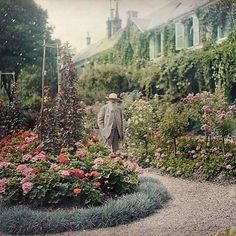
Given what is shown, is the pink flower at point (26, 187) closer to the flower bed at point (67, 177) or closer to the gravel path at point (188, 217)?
the flower bed at point (67, 177)

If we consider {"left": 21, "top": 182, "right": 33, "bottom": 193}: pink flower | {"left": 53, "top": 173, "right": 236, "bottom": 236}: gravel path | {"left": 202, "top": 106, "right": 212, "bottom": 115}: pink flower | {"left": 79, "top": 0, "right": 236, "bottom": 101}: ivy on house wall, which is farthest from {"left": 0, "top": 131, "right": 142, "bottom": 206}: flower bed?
{"left": 79, "top": 0, "right": 236, "bottom": 101}: ivy on house wall

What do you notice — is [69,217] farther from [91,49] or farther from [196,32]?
[196,32]

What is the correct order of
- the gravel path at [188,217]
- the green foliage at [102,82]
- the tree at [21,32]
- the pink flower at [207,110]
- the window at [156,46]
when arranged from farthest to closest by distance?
the window at [156,46] < the green foliage at [102,82] < the pink flower at [207,110] < the tree at [21,32] < the gravel path at [188,217]

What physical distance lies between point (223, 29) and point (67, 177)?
4208mm

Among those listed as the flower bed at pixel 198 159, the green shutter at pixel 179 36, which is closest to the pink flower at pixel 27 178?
the flower bed at pixel 198 159

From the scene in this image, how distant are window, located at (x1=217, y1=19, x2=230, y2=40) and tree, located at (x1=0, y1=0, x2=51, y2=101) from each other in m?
3.32

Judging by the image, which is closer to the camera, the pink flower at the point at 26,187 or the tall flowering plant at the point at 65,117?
the pink flower at the point at 26,187

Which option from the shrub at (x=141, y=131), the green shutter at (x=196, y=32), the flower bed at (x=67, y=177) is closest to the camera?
the flower bed at (x=67, y=177)

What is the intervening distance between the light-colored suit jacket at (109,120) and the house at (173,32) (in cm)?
82

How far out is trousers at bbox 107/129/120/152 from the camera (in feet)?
15.1

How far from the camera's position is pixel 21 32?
12.2 feet

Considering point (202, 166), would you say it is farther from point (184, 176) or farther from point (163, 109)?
point (163, 109)

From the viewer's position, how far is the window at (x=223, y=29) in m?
6.38

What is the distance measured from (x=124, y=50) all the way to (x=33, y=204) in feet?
17.1
